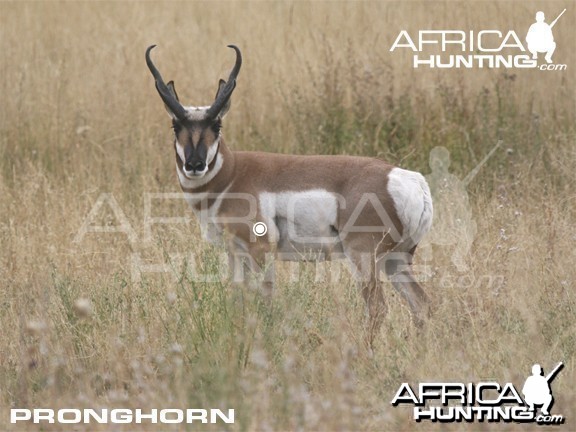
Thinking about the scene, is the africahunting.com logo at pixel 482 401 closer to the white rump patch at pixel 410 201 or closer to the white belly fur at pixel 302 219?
the white rump patch at pixel 410 201

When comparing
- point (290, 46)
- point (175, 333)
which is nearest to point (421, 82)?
point (290, 46)

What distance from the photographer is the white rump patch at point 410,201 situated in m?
7.60

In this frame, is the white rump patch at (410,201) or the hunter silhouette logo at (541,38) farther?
the hunter silhouette logo at (541,38)

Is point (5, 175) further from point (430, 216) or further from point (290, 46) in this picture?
point (430, 216)

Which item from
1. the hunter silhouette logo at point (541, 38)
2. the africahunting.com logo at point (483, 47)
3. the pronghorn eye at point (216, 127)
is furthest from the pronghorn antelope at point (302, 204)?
the hunter silhouette logo at point (541, 38)

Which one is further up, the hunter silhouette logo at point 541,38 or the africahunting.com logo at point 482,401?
the hunter silhouette logo at point 541,38

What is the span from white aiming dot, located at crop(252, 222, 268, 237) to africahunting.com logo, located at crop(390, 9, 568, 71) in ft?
15.5

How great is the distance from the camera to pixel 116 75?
12.4 meters

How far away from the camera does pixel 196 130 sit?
794 cm

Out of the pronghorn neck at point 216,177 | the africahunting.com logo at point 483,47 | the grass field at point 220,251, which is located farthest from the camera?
the africahunting.com logo at point 483,47

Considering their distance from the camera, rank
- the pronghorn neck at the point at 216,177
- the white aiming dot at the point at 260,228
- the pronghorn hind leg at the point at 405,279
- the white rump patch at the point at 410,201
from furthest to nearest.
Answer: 1. the pronghorn neck at the point at 216,177
2. the white aiming dot at the point at 260,228
3. the pronghorn hind leg at the point at 405,279
4. the white rump patch at the point at 410,201

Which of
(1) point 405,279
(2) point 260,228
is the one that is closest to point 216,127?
(2) point 260,228

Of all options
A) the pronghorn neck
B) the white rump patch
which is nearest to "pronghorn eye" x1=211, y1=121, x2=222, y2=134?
the pronghorn neck

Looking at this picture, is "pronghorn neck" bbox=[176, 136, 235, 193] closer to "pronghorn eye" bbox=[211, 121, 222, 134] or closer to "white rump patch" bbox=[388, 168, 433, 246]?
"pronghorn eye" bbox=[211, 121, 222, 134]
